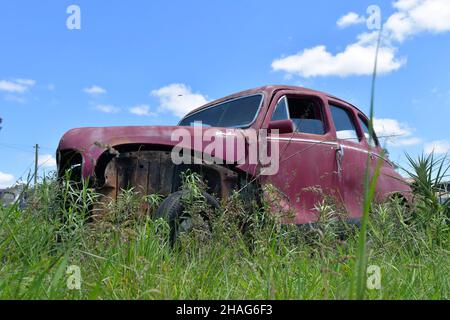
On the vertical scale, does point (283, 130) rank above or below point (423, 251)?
above

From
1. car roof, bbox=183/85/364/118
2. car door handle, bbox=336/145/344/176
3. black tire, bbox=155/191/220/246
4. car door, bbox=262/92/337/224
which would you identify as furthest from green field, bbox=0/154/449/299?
car roof, bbox=183/85/364/118

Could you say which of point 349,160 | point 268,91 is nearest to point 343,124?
point 349,160

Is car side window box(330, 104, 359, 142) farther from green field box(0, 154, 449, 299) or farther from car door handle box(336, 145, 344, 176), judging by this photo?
green field box(0, 154, 449, 299)

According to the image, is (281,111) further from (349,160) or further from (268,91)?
(349,160)

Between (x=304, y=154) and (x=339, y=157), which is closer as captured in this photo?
(x=304, y=154)

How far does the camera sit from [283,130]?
3.95 metres

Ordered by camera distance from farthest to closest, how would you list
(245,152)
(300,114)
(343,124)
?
(343,124) → (300,114) → (245,152)

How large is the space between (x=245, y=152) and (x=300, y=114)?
107 centimetres

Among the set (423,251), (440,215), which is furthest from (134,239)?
(440,215)

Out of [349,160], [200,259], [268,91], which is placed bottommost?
[200,259]

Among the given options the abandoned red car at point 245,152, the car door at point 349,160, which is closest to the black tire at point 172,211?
the abandoned red car at point 245,152

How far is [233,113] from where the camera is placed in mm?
4664

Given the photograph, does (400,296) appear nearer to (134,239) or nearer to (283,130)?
(134,239)
